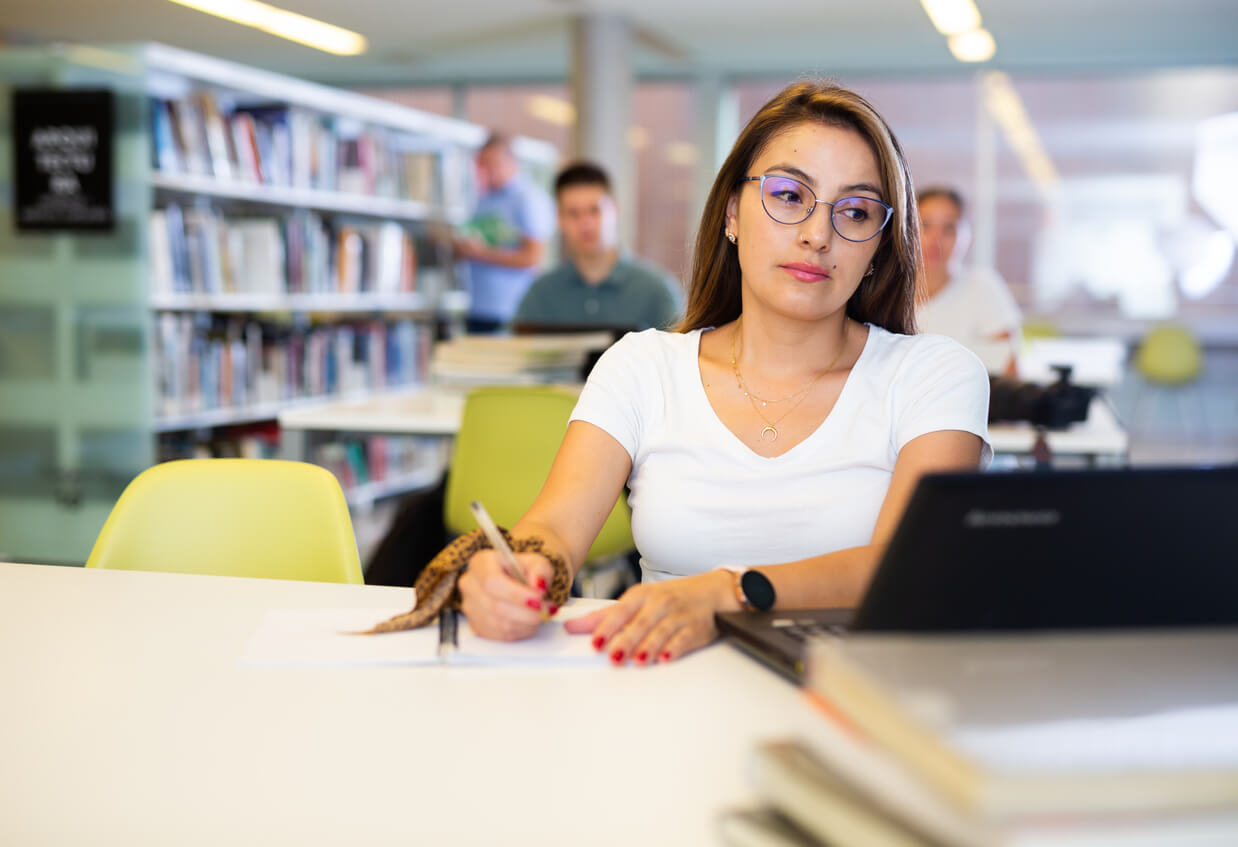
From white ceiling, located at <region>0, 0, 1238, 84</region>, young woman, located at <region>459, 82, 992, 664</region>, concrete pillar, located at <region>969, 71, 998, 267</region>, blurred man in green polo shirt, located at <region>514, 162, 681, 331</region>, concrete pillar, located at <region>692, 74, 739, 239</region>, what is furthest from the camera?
concrete pillar, located at <region>692, 74, 739, 239</region>

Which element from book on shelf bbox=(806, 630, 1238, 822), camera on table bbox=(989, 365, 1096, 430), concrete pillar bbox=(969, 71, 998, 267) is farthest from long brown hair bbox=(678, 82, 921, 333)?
concrete pillar bbox=(969, 71, 998, 267)

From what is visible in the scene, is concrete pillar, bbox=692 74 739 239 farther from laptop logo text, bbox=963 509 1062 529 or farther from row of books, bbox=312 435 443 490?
laptop logo text, bbox=963 509 1062 529

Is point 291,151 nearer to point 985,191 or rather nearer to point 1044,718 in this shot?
point 1044,718

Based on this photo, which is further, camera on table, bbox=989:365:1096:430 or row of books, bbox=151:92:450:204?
row of books, bbox=151:92:450:204

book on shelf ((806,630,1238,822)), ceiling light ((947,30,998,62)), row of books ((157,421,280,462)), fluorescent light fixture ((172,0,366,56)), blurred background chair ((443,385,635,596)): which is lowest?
row of books ((157,421,280,462))

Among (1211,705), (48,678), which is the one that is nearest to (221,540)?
(48,678)

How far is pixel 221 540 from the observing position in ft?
5.46

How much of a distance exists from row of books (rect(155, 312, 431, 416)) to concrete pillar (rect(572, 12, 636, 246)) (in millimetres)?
1465

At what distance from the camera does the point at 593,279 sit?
4262 mm

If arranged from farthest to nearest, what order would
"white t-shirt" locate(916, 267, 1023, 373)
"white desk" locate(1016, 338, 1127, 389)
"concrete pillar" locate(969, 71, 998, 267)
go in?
"concrete pillar" locate(969, 71, 998, 267)
"white desk" locate(1016, 338, 1127, 389)
"white t-shirt" locate(916, 267, 1023, 373)

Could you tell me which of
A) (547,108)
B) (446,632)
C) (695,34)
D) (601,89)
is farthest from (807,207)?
(547,108)

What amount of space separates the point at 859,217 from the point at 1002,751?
3.50 ft

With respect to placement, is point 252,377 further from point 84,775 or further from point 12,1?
point 84,775

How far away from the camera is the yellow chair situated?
1626mm
